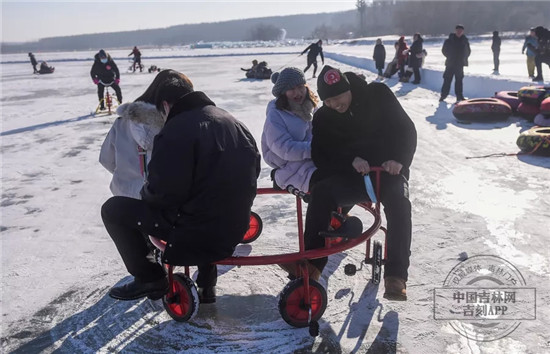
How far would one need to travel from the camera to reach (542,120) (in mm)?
8070

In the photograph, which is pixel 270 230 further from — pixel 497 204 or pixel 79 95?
pixel 79 95

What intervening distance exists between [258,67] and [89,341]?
17581mm

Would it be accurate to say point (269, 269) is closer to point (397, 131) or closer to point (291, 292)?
point (291, 292)

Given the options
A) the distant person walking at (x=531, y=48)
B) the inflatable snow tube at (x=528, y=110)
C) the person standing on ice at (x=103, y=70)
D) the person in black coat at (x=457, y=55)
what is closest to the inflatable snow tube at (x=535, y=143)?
the inflatable snow tube at (x=528, y=110)

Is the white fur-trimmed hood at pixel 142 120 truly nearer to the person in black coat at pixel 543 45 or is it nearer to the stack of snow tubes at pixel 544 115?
the stack of snow tubes at pixel 544 115

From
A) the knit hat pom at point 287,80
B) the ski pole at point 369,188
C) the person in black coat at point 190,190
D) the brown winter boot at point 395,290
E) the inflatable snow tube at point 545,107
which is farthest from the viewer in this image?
the inflatable snow tube at point 545,107

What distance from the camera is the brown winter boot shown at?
2.83m

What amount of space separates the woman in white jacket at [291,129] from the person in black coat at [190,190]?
0.71 m

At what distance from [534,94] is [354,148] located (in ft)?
22.5

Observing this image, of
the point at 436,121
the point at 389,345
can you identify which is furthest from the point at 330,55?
the point at 389,345

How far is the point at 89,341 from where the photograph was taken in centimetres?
295

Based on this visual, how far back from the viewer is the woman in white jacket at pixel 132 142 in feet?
11.2

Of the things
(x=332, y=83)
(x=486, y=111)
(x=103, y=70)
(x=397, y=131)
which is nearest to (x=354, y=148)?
(x=397, y=131)

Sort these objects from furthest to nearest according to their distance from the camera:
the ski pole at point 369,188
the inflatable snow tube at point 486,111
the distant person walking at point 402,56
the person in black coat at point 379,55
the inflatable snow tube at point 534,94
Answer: the person in black coat at point 379,55
the distant person walking at point 402,56
the inflatable snow tube at point 486,111
the inflatable snow tube at point 534,94
the ski pole at point 369,188
